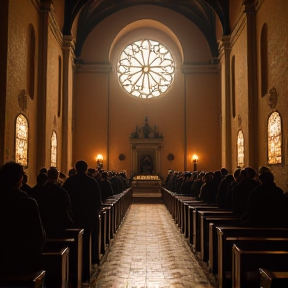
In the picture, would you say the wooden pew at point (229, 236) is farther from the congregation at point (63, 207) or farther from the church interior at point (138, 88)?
the church interior at point (138, 88)

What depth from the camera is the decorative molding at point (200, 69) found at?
24955 mm

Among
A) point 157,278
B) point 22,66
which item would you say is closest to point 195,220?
point 157,278

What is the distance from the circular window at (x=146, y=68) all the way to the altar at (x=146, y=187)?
6103mm

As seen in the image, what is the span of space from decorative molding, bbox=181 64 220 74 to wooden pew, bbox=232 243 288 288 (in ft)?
69.5

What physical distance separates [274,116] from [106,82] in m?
14.0

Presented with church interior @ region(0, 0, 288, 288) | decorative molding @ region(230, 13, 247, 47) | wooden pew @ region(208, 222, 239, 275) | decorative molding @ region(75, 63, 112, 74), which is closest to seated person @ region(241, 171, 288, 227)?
wooden pew @ region(208, 222, 239, 275)

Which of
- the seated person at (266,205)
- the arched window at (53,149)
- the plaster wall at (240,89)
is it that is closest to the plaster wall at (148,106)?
the plaster wall at (240,89)

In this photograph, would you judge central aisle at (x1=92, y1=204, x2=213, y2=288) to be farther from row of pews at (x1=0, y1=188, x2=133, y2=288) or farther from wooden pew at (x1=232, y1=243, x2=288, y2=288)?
wooden pew at (x1=232, y1=243, x2=288, y2=288)

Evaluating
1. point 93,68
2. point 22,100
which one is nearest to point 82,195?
point 22,100

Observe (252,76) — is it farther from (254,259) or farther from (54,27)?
(254,259)

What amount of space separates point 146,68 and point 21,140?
14.7 metres

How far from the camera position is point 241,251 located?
4141 millimetres

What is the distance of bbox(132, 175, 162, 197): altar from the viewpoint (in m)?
22.3

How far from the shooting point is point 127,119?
995 inches
